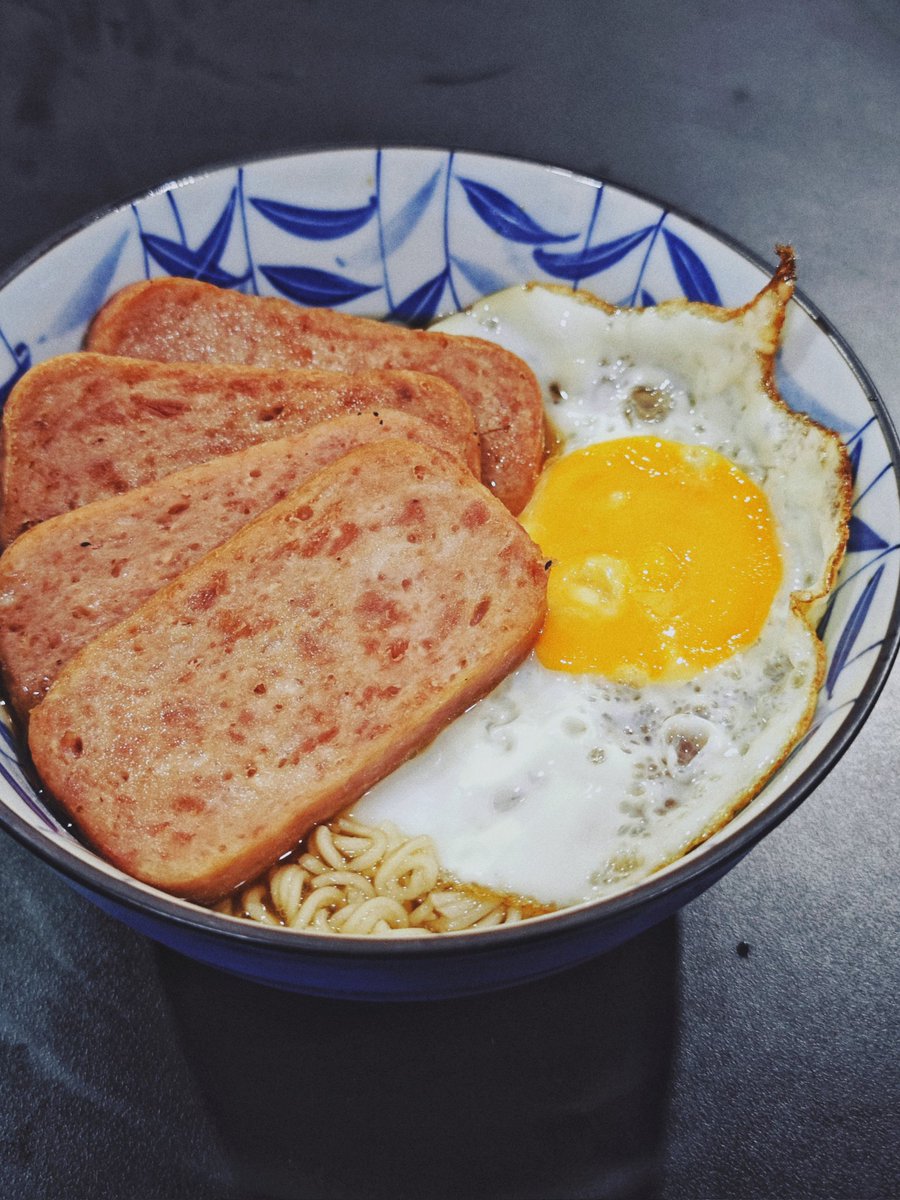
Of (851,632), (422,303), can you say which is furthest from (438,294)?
(851,632)

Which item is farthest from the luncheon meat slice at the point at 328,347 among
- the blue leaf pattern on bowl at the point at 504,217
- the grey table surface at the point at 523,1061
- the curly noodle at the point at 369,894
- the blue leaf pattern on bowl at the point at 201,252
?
the grey table surface at the point at 523,1061

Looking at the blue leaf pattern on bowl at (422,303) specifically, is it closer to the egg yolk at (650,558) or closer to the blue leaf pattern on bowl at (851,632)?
the egg yolk at (650,558)

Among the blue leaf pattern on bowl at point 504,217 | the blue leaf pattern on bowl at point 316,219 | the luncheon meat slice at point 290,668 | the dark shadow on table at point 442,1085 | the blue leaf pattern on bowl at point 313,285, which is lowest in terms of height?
the dark shadow on table at point 442,1085

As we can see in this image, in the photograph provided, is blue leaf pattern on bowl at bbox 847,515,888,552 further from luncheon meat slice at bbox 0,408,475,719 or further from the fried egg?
luncheon meat slice at bbox 0,408,475,719

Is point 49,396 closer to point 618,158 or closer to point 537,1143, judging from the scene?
point 537,1143

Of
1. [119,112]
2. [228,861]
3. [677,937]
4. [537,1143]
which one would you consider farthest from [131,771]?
[119,112]

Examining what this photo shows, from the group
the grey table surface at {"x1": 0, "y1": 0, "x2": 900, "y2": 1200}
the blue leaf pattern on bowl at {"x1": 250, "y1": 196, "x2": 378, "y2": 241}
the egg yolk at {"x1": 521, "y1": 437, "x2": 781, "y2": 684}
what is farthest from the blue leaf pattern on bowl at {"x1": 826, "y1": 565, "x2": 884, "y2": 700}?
the blue leaf pattern on bowl at {"x1": 250, "y1": 196, "x2": 378, "y2": 241}
